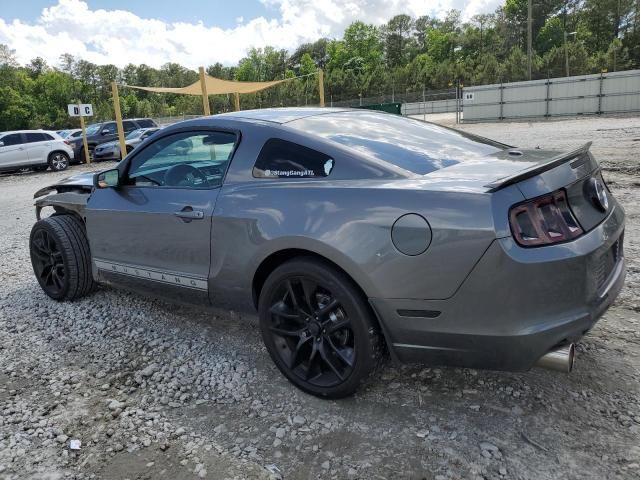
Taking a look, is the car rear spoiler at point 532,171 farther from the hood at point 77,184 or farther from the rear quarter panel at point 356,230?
the hood at point 77,184

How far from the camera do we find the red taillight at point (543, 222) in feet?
7.27

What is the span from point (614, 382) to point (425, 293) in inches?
50.5

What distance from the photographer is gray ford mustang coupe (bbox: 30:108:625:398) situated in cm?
224

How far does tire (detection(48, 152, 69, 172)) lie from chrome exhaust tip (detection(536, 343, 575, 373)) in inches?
802

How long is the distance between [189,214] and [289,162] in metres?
0.76

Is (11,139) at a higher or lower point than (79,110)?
lower

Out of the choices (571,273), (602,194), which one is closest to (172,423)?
(571,273)

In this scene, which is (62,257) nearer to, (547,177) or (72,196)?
(72,196)

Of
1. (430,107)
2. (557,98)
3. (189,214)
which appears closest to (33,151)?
(189,214)

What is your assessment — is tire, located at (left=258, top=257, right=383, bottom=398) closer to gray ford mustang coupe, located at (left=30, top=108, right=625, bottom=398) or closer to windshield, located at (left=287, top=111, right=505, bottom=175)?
gray ford mustang coupe, located at (left=30, top=108, right=625, bottom=398)

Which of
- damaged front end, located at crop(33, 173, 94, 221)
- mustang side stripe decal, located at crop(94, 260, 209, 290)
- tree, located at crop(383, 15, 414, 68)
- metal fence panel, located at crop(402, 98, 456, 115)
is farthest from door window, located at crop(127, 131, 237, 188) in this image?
tree, located at crop(383, 15, 414, 68)

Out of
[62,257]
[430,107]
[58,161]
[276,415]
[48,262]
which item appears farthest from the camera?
[430,107]

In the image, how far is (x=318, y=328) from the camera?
9.09 feet

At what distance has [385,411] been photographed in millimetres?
2725
